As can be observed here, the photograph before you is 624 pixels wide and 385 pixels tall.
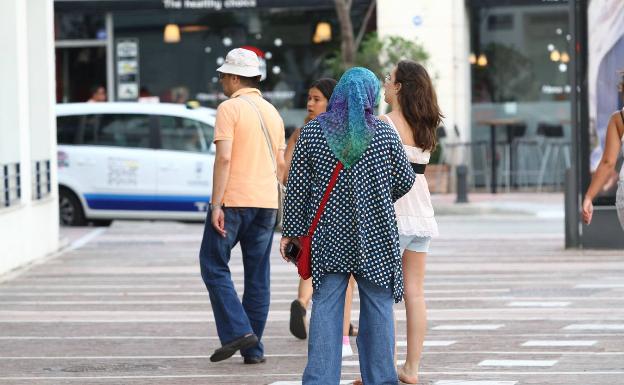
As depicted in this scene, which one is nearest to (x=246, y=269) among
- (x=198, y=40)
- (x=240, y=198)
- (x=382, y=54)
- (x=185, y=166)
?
(x=240, y=198)

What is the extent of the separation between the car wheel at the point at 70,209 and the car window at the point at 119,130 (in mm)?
771

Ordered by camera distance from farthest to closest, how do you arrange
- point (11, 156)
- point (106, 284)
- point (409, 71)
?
point (11, 156) → point (106, 284) → point (409, 71)

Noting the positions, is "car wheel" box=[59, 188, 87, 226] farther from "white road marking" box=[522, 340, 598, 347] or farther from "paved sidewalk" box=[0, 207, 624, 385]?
"white road marking" box=[522, 340, 598, 347]

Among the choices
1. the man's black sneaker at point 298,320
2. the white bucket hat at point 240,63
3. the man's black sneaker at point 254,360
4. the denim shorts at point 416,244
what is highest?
the white bucket hat at point 240,63

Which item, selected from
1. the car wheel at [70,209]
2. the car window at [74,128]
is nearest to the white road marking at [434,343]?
the car wheel at [70,209]

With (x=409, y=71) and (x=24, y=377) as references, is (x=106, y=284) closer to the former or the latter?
(x=24, y=377)

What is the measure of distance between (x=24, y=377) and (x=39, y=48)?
9.00m

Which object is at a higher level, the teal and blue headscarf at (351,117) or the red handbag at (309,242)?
the teal and blue headscarf at (351,117)

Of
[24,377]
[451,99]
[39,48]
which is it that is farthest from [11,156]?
[451,99]

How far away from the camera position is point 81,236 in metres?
20.2

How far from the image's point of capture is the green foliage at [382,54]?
2695 centimetres

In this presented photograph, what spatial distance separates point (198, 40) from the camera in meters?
30.2

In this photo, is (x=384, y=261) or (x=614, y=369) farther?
(x=614, y=369)

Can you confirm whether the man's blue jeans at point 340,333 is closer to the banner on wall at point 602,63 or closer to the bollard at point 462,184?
the banner on wall at point 602,63
